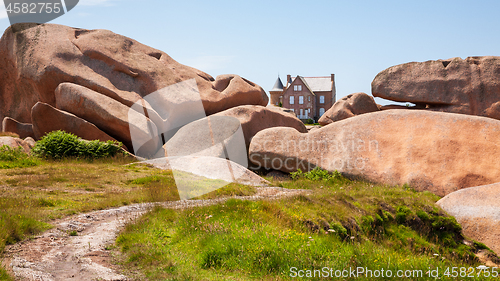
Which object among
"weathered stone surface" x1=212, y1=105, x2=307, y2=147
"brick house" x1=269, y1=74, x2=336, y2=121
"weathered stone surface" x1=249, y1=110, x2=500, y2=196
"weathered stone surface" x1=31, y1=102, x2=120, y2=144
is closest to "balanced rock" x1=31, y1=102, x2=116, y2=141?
"weathered stone surface" x1=31, y1=102, x2=120, y2=144

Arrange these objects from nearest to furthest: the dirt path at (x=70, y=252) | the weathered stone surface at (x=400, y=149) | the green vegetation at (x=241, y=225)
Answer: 1. the dirt path at (x=70, y=252)
2. the green vegetation at (x=241, y=225)
3. the weathered stone surface at (x=400, y=149)

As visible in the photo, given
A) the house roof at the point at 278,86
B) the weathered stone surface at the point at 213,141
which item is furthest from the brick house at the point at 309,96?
the weathered stone surface at the point at 213,141

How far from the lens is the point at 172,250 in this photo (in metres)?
7.30

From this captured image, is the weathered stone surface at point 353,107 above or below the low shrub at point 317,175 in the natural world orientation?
above

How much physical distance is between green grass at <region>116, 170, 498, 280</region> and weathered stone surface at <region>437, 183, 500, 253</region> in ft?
1.29

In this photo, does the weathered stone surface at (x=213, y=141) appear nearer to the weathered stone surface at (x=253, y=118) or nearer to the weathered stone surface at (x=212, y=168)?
the weathered stone surface at (x=253, y=118)

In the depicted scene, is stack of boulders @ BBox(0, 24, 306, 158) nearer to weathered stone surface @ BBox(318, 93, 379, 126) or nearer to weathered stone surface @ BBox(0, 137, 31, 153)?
weathered stone surface @ BBox(0, 137, 31, 153)

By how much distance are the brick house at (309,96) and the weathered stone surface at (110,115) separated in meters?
48.9

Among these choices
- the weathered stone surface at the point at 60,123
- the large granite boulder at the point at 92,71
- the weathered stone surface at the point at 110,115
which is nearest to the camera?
the weathered stone surface at the point at 60,123

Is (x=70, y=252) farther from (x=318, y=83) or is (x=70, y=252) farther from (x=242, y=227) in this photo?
(x=318, y=83)

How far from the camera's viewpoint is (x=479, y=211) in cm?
1193

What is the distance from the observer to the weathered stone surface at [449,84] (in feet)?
71.3

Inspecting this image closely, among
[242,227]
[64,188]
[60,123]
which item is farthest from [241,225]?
[60,123]

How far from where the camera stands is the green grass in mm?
6668
